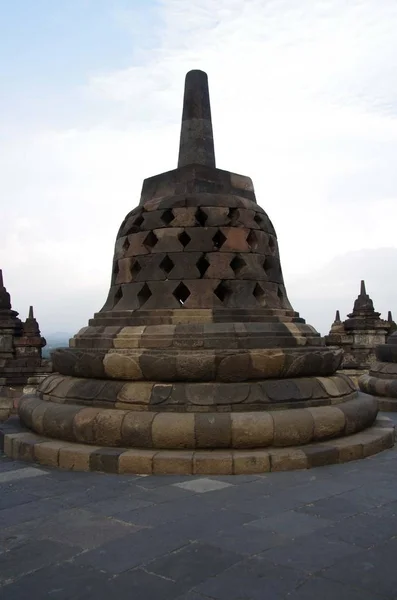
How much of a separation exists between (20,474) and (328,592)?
3.29 metres

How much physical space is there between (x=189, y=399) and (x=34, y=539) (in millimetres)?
2358

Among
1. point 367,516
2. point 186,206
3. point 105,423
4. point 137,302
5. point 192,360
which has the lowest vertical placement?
point 367,516

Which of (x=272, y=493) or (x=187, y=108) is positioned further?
(x=187, y=108)

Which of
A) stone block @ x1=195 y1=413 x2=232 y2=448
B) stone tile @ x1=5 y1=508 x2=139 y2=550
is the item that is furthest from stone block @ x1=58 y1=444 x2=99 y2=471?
stone tile @ x1=5 y1=508 x2=139 y2=550

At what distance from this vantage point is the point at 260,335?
612 cm

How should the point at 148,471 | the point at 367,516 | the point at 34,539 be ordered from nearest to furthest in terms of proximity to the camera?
1. the point at 34,539
2. the point at 367,516
3. the point at 148,471

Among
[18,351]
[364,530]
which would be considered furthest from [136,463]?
[18,351]

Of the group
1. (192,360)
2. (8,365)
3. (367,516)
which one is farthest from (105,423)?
(8,365)

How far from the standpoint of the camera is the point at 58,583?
9.35 feet

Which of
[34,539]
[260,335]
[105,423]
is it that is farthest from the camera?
[260,335]

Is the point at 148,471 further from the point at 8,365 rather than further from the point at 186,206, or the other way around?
the point at 8,365

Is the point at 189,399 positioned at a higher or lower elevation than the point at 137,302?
lower

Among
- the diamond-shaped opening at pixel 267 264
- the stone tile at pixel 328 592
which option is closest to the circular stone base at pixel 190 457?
the stone tile at pixel 328 592

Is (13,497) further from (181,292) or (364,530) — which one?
(181,292)
